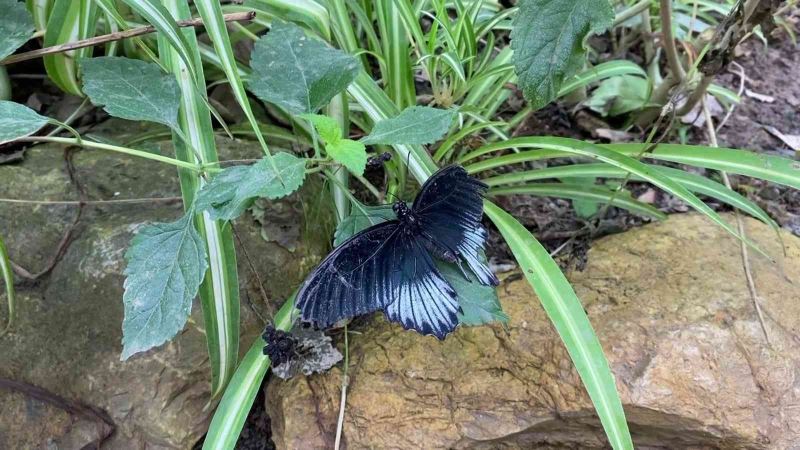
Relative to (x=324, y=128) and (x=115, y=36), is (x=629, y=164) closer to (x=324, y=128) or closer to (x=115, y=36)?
(x=324, y=128)

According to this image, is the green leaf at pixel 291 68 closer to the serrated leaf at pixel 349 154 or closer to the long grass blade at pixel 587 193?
the serrated leaf at pixel 349 154

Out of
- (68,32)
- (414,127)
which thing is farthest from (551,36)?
(68,32)

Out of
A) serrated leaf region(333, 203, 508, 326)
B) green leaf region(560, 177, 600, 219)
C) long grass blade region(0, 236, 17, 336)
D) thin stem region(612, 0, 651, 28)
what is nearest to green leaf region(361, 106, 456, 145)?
→ serrated leaf region(333, 203, 508, 326)

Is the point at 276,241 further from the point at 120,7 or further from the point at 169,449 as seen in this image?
the point at 120,7

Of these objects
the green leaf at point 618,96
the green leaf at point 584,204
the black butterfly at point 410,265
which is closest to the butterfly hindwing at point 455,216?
the black butterfly at point 410,265

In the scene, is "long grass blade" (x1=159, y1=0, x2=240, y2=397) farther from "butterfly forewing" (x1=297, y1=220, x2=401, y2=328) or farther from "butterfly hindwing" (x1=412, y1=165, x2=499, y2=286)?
"butterfly hindwing" (x1=412, y1=165, x2=499, y2=286)

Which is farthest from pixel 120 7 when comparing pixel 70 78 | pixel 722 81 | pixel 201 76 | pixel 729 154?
pixel 722 81
